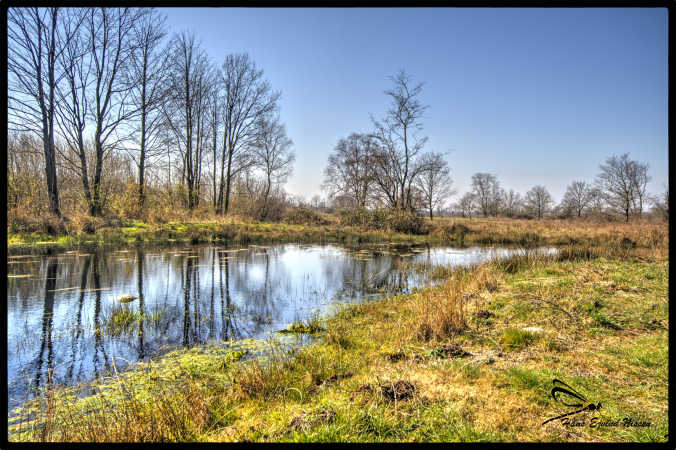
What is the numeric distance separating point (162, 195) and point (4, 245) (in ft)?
75.9

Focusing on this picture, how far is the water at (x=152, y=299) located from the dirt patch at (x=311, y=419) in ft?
6.92

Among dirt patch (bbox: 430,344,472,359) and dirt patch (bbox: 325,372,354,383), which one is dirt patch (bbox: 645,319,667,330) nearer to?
dirt patch (bbox: 430,344,472,359)

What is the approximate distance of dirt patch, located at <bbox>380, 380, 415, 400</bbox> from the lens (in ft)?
9.18

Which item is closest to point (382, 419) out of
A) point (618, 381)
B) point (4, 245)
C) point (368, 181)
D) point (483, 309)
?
point (618, 381)

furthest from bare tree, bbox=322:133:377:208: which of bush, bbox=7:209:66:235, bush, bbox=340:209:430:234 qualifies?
bush, bbox=7:209:66:235

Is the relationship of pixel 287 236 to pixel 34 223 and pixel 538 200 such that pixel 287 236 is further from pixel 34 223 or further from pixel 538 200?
pixel 538 200

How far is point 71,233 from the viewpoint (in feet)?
47.6

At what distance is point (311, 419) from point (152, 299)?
20.6 feet

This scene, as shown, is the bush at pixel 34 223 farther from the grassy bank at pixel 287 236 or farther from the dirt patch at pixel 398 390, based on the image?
the dirt patch at pixel 398 390

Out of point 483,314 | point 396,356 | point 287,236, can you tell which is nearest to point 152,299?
point 396,356

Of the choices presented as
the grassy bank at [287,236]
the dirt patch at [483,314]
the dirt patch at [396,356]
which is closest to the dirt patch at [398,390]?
the dirt patch at [396,356]

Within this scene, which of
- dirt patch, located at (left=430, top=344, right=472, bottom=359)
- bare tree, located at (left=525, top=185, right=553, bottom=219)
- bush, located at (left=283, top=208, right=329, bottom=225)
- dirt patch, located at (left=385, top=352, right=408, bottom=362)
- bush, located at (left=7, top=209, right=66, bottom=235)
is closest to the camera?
dirt patch, located at (left=430, top=344, right=472, bottom=359)

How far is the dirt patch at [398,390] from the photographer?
9.18 feet
